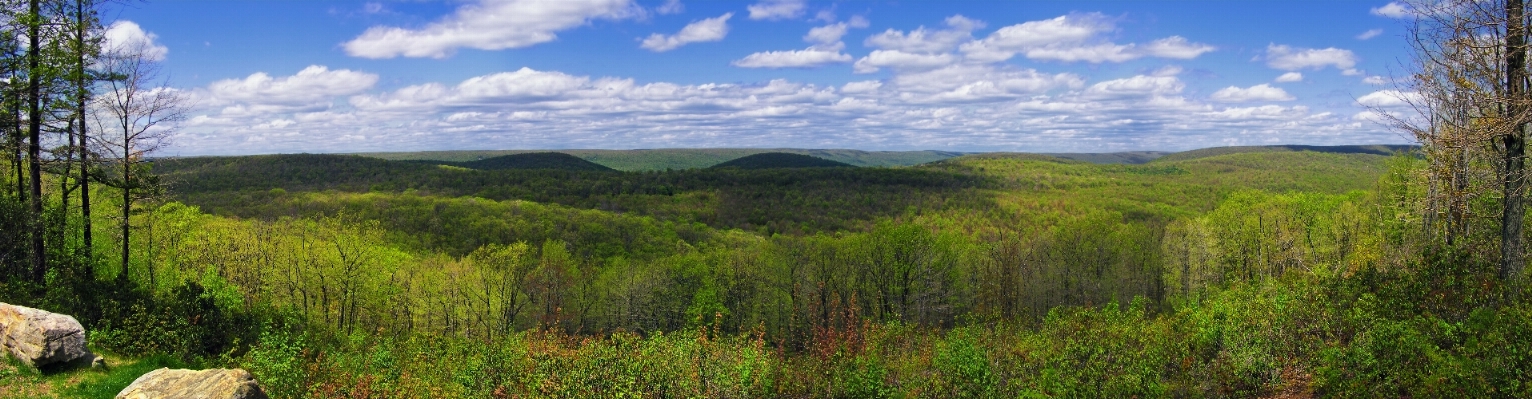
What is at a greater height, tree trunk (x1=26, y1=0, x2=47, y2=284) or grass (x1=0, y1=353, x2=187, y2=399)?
tree trunk (x1=26, y1=0, x2=47, y2=284)

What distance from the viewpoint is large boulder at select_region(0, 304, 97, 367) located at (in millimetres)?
13391

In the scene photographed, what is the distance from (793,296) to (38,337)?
1547 inches

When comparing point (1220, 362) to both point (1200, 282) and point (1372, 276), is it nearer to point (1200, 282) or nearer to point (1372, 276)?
point (1372, 276)

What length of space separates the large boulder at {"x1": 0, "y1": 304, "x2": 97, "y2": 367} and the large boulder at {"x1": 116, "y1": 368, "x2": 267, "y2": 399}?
12.3 feet

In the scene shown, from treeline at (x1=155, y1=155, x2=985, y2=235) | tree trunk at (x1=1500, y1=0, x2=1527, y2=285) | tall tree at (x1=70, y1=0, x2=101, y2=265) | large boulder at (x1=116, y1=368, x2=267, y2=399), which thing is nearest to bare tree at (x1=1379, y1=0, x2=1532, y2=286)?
tree trunk at (x1=1500, y1=0, x2=1527, y2=285)

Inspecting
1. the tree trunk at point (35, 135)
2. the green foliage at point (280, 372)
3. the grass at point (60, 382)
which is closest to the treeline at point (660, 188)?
the tree trunk at point (35, 135)

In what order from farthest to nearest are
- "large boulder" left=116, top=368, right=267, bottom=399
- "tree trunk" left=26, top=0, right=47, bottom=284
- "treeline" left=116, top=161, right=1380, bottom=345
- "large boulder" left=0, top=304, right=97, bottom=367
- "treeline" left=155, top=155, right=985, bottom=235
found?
"treeline" left=155, top=155, right=985, bottom=235
"treeline" left=116, top=161, right=1380, bottom=345
"tree trunk" left=26, top=0, right=47, bottom=284
"large boulder" left=0, top=304, right=97, bottom=367
"large boulder" left=116, top=368, right=267, bottom=399

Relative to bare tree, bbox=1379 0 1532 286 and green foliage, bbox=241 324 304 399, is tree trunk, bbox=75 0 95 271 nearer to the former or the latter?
green foliage, bbox=241 324 304 399

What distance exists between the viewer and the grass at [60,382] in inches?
496

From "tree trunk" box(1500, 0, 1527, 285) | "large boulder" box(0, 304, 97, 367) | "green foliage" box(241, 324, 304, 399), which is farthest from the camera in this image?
"tree trunk" box(1500, 0, 1527, 285)

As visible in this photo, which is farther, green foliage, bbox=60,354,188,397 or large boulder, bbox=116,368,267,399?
green foliage, bbox=60,354,188,397

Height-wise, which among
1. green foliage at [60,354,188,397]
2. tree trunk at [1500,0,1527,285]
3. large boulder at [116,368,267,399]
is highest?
tree trunk at [1500,0,1527,285]

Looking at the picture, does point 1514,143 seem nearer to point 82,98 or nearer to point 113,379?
point 113,379

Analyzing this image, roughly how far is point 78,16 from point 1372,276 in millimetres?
35148
